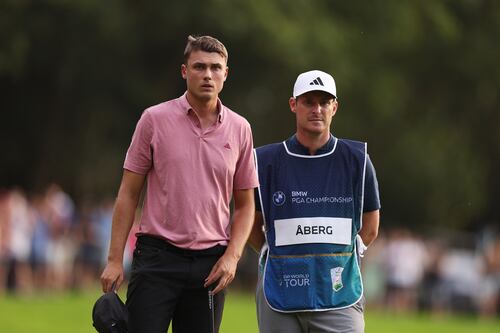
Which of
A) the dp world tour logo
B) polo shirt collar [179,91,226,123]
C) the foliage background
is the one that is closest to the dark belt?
the dp world tour logo

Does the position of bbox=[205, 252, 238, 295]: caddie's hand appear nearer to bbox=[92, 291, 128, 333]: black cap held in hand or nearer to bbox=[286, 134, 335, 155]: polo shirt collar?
Answer: bbox=[92, 291, 128, 333]: black cap held in hand

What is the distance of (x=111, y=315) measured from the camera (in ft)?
23.5

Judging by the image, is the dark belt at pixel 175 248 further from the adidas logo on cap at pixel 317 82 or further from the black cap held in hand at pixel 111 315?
the adidas logo on cap at pixel 317 82

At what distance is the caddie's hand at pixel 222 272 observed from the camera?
729 cm

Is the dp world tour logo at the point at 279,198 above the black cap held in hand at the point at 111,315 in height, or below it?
above

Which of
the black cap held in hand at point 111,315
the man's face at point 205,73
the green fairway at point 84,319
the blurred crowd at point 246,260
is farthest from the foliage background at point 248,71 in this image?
the black cap held in hand at point 111,315

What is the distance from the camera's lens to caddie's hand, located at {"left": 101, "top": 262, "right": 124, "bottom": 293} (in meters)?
7.29

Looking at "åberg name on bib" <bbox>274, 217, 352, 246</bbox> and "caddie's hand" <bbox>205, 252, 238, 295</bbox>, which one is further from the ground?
"åberg name on bib" <bbox>274, 217, 352, 246</bbox>

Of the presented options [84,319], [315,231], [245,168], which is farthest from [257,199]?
[84,319]

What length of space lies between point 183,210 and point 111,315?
0.74 m

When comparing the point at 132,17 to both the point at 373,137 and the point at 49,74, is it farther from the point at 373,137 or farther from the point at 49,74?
the point at 373,137

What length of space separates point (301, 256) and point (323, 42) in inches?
850

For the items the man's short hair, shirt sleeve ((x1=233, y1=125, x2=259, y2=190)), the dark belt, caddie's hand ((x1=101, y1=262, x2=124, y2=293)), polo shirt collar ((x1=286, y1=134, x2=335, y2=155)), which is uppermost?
the man's short hair

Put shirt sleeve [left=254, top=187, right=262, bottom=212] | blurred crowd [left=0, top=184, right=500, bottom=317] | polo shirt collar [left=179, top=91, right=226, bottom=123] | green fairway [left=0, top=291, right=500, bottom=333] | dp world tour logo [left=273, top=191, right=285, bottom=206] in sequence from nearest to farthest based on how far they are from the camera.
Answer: polo shirt collar [left=179, top=91, right=226, bottom=123] → dp world tour logo [left=273, top=191, right=285, bottom=206] → shirt sleeve [left=254, top=187, right=262, bottom=212] → green fairway [left=0, top=291, right=500, bottom=333] → blurred crowd [left=0, top=184, right=500, bottom=317]
